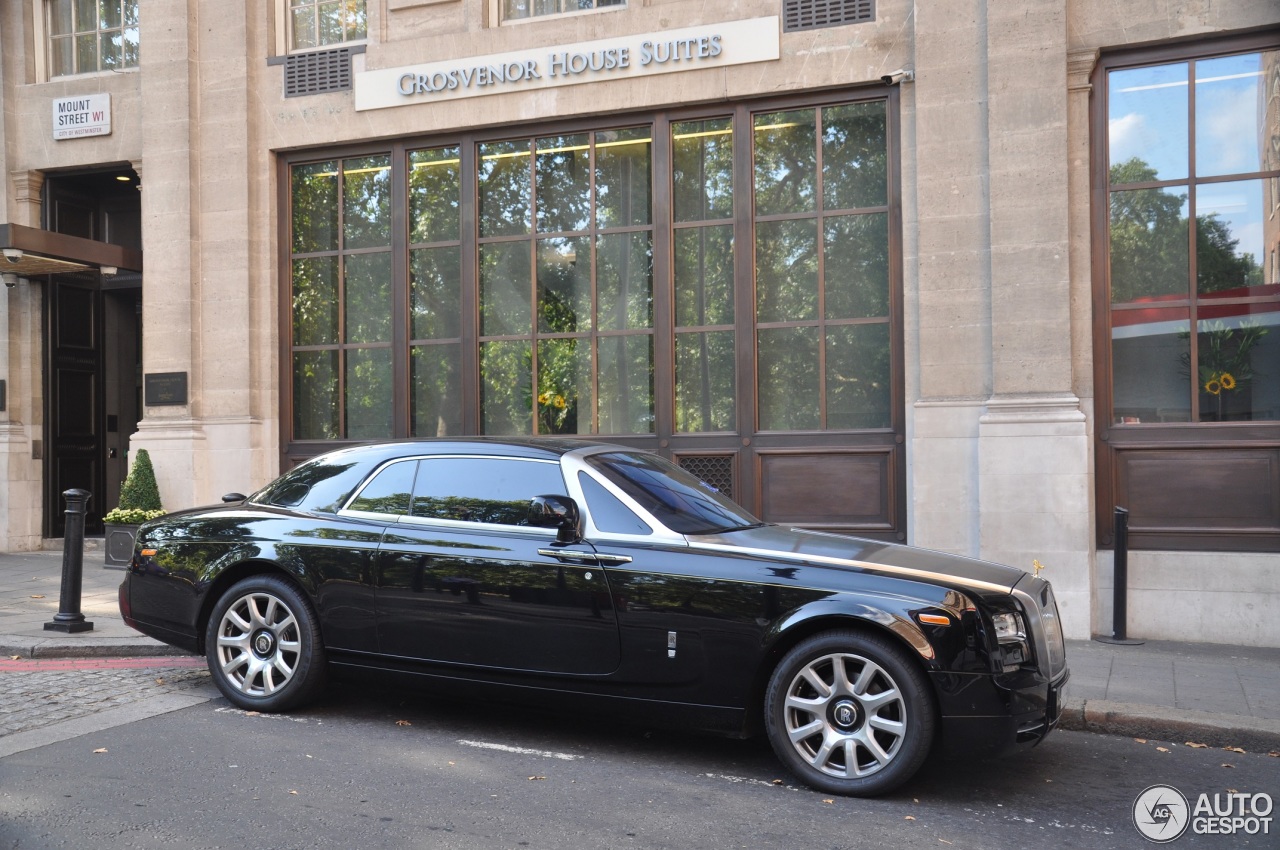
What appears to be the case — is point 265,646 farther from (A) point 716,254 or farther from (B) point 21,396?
(B) point 21,396

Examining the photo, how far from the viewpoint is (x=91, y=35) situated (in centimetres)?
1394

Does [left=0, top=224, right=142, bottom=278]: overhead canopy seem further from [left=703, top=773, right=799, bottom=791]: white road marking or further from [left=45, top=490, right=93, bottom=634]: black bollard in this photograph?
[left=703, top=773, right=799, bottom=791]: white road marking

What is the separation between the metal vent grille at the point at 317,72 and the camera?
12.2m

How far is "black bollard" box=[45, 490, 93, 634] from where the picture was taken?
27.7 ft

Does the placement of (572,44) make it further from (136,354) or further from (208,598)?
(136,354)

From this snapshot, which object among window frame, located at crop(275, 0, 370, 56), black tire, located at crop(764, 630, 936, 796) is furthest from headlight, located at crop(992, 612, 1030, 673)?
window frame, located at crop(275, 0, 370, 56)

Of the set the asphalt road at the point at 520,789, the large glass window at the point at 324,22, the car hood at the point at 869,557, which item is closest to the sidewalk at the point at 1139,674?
the asphalt road at the point at 520,789

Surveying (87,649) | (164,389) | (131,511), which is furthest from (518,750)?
(164,389)

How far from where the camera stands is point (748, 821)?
4551mm

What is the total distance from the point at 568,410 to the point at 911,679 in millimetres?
7085

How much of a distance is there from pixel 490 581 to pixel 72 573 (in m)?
4.56

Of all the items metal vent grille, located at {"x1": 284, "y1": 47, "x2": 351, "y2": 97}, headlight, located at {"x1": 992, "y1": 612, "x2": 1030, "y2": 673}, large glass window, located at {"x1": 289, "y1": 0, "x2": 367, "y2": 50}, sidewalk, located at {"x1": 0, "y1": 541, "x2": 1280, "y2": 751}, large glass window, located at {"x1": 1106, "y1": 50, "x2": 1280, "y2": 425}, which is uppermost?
large glass window, located at {"x1": 289, "y1": 0, "x2": 367, "y2": 50}

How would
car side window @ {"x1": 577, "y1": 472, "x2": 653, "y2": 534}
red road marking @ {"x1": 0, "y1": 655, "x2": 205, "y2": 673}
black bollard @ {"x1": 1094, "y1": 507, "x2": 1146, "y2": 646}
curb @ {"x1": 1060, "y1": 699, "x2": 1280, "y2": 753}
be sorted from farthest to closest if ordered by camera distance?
black bollard @ {"x1": 1094, "y1": 507, "x2": 1146, "y2": 646}, red road marking @ {"x1": 0, "y1": 655, "x2": 205, "y2": 673}, curb @ {"x1": 1060, "y1": 699, "x2": 1280, "y2": 753}, car side window @ {"x1": 577, "y1": 472, "x2": 653, "y2": 534}

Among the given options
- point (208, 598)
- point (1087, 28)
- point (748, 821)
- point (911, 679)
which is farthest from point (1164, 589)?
point (208, 598)
